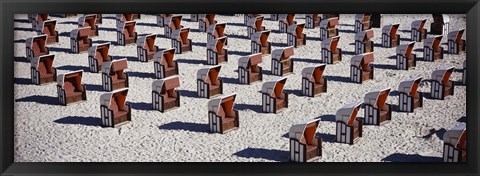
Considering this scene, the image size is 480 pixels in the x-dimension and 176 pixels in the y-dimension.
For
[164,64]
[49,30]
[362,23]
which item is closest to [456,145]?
[164,64]

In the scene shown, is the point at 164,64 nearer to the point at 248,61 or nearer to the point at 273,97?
the point at 248,61

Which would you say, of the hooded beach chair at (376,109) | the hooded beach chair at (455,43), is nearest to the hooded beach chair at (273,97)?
the hooded beach chair at (376,109)

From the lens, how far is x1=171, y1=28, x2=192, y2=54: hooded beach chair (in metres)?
20.0

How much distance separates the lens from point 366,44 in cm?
2078

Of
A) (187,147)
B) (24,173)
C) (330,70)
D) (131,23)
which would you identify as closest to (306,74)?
(330,70)

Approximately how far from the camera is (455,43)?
66.9ft

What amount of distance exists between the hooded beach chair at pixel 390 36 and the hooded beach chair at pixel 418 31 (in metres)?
0.65

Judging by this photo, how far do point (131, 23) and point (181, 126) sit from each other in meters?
5.79

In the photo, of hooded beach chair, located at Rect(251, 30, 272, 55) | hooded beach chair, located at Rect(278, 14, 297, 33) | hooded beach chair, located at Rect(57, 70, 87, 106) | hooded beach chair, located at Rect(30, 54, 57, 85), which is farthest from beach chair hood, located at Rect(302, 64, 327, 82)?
hooded beach chair, located at Rect(30, 54, 57, 85)

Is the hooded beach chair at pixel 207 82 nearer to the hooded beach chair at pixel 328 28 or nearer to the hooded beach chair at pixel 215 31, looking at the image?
the hooded beach chair at pixel 215 31

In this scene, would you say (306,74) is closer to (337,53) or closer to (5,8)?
(337,53)

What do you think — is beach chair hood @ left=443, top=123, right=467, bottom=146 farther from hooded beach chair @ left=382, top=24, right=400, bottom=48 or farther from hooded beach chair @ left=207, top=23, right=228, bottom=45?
hooded beach chair @ left=207, top=23, right=228, bottom=45

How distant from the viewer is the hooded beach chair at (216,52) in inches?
754

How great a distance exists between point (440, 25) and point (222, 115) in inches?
338
